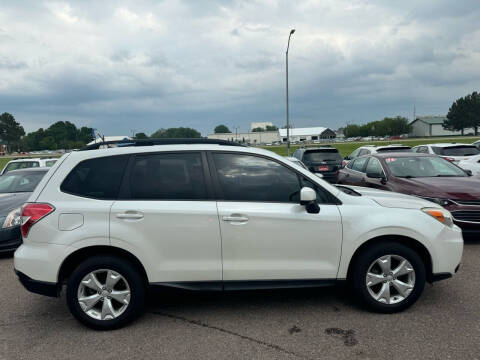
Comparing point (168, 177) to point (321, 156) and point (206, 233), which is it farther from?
point (321, 156)

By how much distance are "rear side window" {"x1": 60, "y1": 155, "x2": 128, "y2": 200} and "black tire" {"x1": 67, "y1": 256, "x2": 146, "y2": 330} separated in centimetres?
61

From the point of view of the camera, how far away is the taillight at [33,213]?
3213 mm

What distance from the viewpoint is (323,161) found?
13523mm

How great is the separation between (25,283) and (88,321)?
0.68 meters

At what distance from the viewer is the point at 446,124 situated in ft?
321

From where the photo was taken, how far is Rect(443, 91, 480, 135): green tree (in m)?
92.0

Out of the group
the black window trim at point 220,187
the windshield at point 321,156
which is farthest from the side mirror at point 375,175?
the windshield at point 321,156

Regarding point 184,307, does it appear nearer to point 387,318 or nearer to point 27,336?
point 27,336

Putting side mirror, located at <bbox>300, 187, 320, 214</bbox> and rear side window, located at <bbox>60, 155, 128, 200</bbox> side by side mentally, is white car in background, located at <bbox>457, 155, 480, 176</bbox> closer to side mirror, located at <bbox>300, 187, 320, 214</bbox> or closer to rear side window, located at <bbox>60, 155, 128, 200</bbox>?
side mirror, located at <bbox>300, 187, 320, 214</bbox>

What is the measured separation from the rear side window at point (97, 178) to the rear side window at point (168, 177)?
0.50 feet

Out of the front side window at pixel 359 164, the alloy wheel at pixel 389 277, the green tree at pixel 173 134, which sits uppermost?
the green tree at pixel 173 134

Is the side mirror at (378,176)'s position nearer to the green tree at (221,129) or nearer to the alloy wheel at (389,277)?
the alloy wheel at (389,277)

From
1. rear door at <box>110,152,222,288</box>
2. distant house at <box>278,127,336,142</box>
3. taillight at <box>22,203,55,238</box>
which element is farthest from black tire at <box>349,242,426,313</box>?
distant house at <box>278,127,336,142</box>

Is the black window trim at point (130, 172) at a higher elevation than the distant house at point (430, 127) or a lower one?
lower
